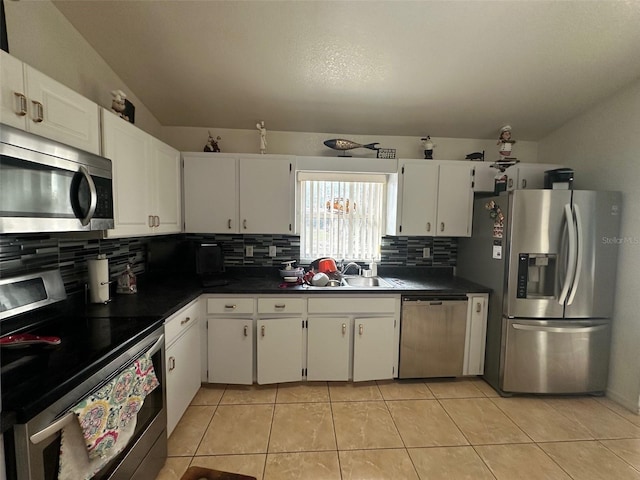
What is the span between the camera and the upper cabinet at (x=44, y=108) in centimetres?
104

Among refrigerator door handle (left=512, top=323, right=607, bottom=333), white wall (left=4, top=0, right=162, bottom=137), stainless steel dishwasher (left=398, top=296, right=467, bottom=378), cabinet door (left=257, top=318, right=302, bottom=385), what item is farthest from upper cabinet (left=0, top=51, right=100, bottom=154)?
refrigerator door handle (left=512, top=323, right=607, bottom=333)

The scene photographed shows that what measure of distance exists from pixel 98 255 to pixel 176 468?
146 cm

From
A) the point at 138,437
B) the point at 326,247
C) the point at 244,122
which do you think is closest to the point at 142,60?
the point at 244,122

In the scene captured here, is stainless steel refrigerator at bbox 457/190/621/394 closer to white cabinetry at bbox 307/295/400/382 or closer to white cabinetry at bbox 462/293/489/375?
white cabinetry at bbox 462/293/489/375

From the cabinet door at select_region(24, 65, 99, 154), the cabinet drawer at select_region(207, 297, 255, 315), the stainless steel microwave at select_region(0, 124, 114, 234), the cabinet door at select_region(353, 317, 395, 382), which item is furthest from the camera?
the cabinet door at select_region(353, 317, 395, 382)

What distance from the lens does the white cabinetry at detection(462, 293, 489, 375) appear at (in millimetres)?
2482

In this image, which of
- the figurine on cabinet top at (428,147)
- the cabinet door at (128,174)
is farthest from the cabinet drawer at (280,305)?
the figurine on cabinet top at (428,147)

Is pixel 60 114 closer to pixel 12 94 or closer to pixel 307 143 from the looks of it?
pixel 12 94

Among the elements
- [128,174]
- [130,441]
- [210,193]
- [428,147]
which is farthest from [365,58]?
[130,441]

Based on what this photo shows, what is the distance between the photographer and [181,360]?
6.19 ft

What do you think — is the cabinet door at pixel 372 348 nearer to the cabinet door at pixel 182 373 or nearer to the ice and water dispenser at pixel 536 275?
the ice and water dispenser at pixel 536 275

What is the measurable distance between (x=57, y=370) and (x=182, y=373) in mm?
1013

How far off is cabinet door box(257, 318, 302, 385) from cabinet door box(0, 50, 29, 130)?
1.80 metres

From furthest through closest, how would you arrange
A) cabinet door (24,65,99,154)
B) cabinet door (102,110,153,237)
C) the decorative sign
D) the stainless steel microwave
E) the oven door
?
the decorative sign
cabinet door (102,110,153,237)
cabinet door (24,65,99,154)
the stainless steel microwave
the oven door
